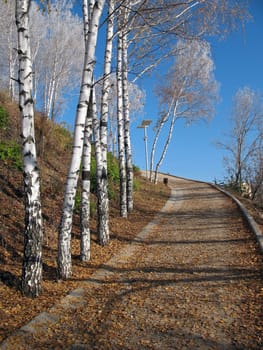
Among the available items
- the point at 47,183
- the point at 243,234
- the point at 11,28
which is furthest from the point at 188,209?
the point at 11,28

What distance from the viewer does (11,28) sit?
23391 mm

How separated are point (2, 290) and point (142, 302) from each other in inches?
77.1

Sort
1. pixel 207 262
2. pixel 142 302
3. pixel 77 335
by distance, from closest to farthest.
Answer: pixel 77 335
pixel 142 302
pixel 207 262

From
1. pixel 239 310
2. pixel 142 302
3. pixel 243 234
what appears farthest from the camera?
pixel 243 234

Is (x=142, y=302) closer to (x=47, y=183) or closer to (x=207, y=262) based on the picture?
(x=207, y=262)

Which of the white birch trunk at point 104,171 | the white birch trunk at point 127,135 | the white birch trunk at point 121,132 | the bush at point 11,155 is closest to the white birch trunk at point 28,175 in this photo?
the white birch trunk at point 104,171

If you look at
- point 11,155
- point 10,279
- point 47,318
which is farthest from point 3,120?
point 47,318

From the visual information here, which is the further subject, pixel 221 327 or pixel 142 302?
pixel 142 302

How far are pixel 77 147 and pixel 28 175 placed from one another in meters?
1.05

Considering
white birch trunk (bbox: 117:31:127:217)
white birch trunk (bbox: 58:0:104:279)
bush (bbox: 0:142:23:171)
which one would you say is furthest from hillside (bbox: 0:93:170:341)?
white birch trunk (bbox: 117:31:127:217)

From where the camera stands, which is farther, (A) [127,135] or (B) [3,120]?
(A) [127,135]

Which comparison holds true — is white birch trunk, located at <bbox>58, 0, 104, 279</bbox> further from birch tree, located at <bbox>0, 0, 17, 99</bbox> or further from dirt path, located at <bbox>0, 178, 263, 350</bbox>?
birch tree, located at <bbox>0, 0, 17, 99</bbox>

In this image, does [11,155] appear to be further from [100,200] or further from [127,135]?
[127,135]

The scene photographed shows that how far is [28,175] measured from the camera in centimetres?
437
